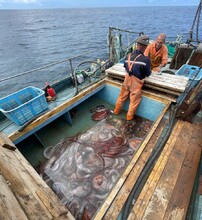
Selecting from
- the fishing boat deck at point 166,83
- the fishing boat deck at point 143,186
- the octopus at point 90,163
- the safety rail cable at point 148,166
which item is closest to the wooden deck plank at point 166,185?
the fishing boat deck at point 143,186

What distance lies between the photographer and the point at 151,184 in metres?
2.45

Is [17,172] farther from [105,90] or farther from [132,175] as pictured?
[105,90]

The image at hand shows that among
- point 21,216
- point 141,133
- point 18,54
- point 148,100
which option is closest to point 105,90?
point 148,100

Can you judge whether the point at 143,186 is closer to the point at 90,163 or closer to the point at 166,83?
the point at 90,163

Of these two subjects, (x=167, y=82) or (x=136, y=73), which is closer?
(x=136, y=73)

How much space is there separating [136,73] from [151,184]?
104 inches

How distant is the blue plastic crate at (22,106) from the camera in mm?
3486

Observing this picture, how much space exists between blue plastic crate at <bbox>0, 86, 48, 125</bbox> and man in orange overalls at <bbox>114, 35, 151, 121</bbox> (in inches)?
91.7

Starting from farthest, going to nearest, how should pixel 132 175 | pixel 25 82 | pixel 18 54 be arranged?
pixel 18 54, pixel 25 82, pixel 132 175

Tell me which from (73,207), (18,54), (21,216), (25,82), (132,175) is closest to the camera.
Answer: (21,216)

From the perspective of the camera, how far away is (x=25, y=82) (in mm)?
14125

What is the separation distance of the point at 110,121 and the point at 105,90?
1256 millimetres

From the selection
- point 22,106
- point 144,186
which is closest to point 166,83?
point 144,186

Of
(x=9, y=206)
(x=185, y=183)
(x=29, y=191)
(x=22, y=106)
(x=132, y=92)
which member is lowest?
(x=185, y=183)
